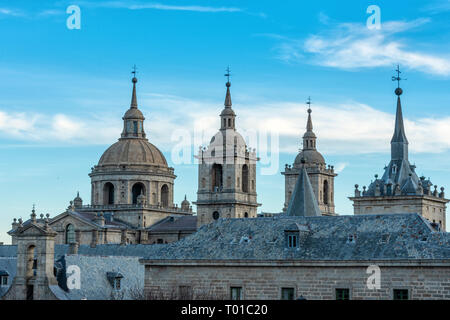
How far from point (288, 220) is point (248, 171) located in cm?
6903

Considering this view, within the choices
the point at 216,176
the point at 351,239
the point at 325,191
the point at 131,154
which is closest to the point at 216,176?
the point at 216,176

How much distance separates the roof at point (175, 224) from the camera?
129 meters

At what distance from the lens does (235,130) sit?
123375mm

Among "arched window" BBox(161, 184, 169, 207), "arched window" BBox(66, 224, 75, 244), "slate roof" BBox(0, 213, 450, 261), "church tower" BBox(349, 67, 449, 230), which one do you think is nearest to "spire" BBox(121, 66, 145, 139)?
"arched window" BBox(161, 184, 169, 207)

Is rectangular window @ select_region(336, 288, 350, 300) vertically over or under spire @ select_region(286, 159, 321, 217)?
under

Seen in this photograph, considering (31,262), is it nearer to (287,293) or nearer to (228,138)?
(287,293)

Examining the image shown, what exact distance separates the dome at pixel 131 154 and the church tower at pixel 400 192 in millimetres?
41049

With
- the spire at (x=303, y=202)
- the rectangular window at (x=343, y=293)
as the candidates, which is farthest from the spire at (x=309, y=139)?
the rectangular window at (x=343, y=293)

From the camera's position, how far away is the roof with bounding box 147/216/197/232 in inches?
5074

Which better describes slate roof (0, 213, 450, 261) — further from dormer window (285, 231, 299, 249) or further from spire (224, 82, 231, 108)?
spire (224, 82, 231, 108)

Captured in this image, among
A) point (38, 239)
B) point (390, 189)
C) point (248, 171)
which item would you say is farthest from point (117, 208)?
point (38, 239)

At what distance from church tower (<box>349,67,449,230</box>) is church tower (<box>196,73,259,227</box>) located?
2154cm

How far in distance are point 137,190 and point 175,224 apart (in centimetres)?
1004
